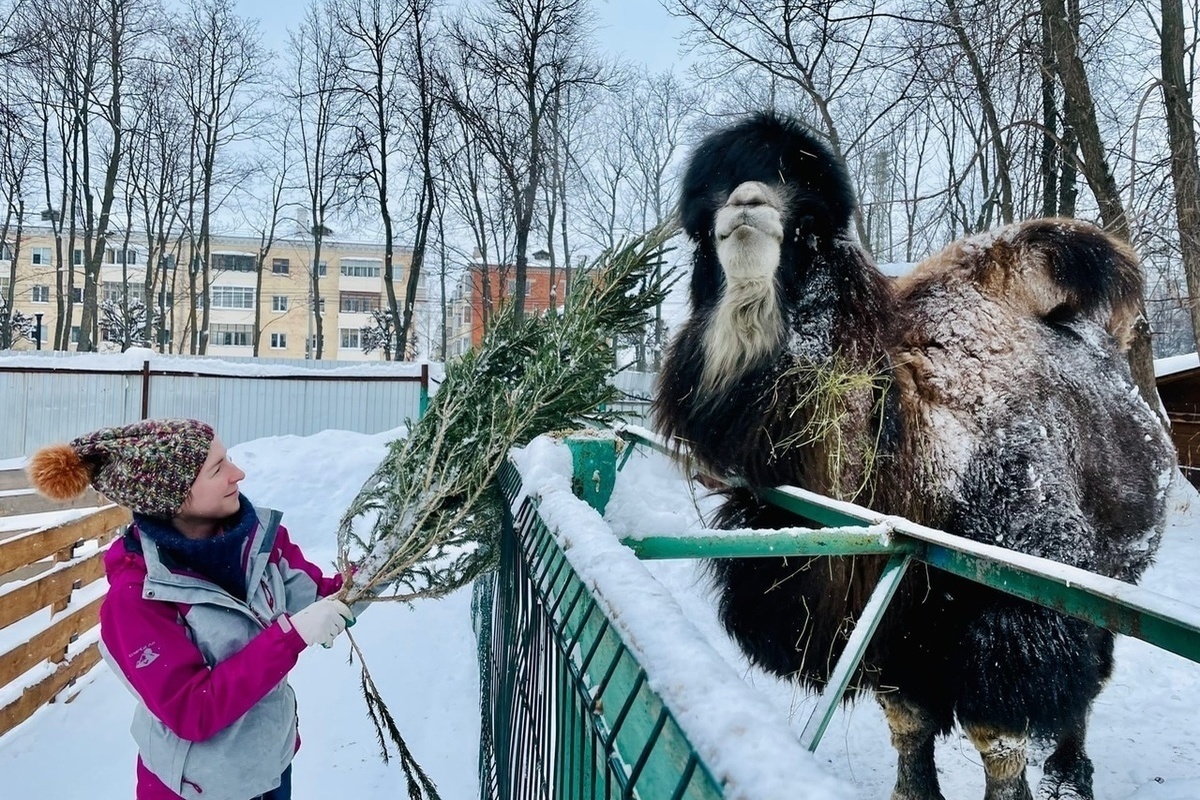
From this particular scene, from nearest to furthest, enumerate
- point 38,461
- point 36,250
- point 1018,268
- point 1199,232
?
point 38,461
point 1018,268
point 1199,232
point 36,250

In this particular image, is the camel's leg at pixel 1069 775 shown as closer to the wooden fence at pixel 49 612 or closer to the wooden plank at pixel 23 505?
the wooden fence at pixel 49 612

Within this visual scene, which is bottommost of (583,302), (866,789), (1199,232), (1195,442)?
(866,789)

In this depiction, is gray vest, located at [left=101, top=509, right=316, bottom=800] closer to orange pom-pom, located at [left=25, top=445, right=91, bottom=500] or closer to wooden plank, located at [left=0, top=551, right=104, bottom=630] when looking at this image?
orange pom-pom, located at [left=25, top=445, right=91, bottom=500]

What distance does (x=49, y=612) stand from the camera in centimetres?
527

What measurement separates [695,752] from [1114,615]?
49.4 inches

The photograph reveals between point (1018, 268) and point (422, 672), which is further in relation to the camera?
point (422, 672)

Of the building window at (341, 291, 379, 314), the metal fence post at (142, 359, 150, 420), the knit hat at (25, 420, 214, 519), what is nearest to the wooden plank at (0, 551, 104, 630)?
the knit hat at (25, 420, 214, 519)

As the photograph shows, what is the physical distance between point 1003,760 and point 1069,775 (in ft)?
4.04

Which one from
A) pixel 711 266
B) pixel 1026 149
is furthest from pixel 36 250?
pixel 711 266

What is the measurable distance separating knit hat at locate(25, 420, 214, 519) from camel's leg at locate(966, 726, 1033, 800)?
279cm

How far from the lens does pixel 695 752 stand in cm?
68

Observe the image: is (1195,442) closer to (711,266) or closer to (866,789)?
(866,789)

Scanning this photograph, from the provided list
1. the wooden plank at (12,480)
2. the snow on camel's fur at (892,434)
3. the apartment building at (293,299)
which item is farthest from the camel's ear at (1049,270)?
the apartment building at (293,299)

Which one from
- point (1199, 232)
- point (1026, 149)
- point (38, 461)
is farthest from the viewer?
point (1026, 149)
